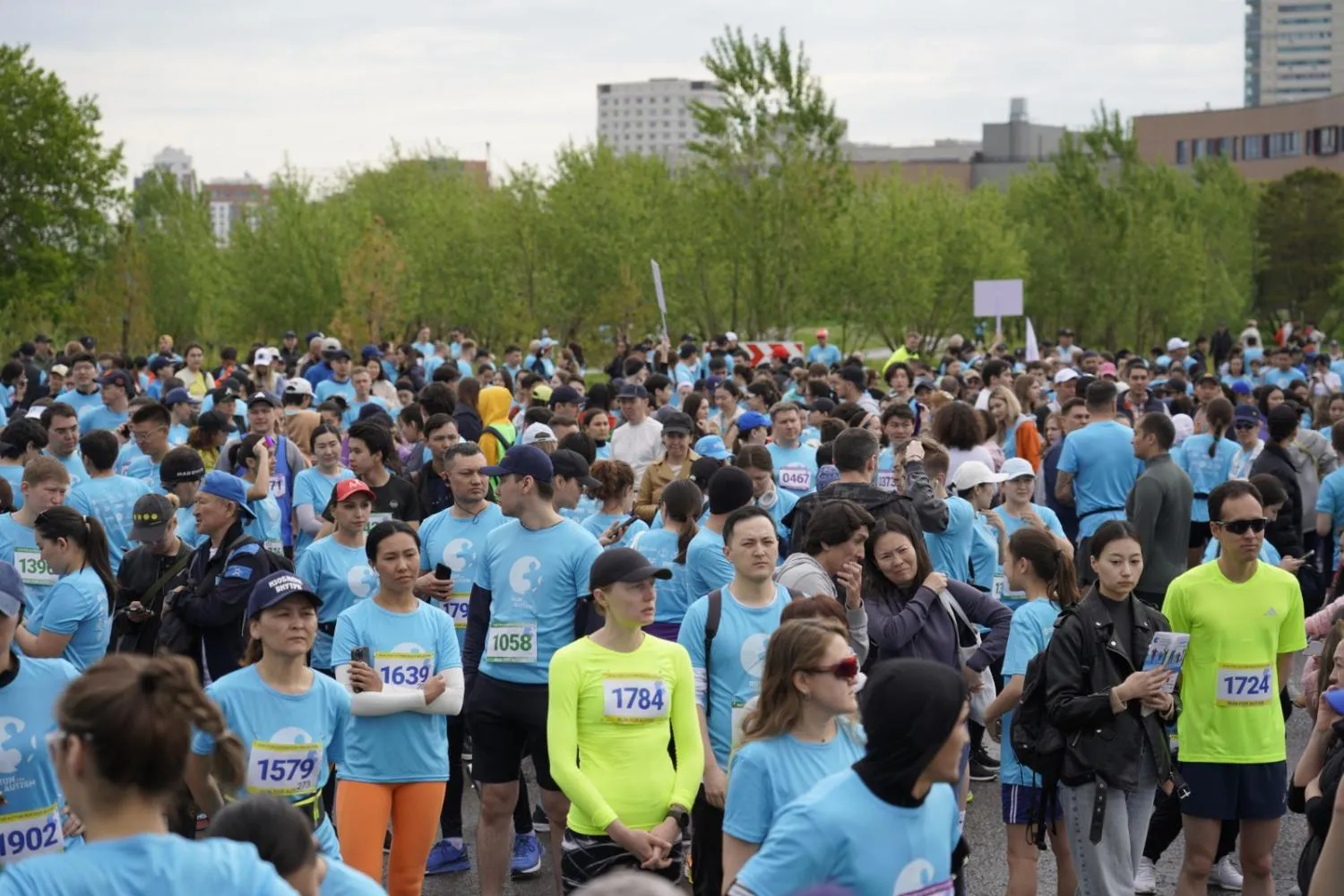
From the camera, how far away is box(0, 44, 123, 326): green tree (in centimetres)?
5409

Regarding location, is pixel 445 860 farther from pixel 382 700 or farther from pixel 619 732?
pixel 619 732

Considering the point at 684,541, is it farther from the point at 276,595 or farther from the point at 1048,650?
the point at 276,595

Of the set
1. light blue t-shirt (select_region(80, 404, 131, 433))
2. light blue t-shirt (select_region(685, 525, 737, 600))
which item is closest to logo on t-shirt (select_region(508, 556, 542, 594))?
light blue t-shirt (select_region(685, 525, 737, 600))

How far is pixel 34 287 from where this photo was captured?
5409 cm

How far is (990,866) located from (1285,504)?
480 cm

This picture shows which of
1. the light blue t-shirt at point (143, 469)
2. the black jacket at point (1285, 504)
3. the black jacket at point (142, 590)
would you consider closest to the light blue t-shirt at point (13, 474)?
the light blue t-shirt at point (143, 469)

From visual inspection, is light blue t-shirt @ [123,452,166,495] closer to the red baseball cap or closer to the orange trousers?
the red baseball cap

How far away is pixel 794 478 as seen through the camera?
11148 mm

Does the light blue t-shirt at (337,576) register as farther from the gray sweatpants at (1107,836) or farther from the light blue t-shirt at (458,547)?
the gray sweatpants at (1107,836)

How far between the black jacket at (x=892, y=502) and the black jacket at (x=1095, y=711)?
1.17 m

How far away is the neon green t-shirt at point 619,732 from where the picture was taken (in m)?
5.88

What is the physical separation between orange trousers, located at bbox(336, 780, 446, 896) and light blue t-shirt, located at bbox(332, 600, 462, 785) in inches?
2.1

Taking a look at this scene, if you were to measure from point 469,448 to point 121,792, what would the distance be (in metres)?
5.47

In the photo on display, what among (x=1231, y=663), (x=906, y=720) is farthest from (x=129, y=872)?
(x=1231, y=663)
